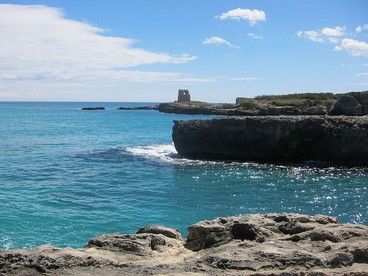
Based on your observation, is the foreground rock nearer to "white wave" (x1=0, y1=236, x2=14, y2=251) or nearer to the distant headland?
"white wave" (x1=0, y1=236, x2=14, y2=251)

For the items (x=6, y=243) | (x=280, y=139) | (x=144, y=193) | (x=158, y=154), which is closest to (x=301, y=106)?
(x=158, y=154)

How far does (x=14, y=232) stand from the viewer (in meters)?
18.1

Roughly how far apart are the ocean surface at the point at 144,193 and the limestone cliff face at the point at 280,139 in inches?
89.2

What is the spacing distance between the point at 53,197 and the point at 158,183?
7964 millimetres

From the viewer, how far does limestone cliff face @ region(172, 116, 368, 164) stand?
38.1 m

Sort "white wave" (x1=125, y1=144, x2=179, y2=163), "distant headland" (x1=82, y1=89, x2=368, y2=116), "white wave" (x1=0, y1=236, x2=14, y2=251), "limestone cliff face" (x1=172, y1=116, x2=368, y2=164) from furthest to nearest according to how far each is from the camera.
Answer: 1. "distant headland" (x1=82, y1=89, x2=368, y2=116)
2. "white wave" (x1=125, y1=144, x2=179, y2=163)
3. "limestone cliff face" (x1=172, y1=116, x2=368, y2=164)
4. "white wave" (x1=0, y1=236, x2=14, y2=251)

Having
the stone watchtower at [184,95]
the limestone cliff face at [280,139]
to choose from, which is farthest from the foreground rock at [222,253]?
the stone watchtower at [184,95]

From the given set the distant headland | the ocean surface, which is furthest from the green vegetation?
the ocean surface

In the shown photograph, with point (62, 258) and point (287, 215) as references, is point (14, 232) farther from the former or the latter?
point (287, 215)

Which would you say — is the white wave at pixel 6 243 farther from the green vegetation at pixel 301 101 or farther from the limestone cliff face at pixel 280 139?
the green vegetation at pixel 301 101

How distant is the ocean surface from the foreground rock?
28.2 ft

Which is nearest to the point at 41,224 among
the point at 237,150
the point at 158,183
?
the point at 158,183

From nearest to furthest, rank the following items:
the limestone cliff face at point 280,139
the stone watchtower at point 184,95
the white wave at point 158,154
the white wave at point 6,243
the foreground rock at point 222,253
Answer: the foreground rock at point 222,253 → the white wave at point 6,243 → the limestone cliff face at point 280,139 → the white wave at point 158,154 → the stone watchtower at point 184,95

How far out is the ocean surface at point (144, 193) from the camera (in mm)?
19531
